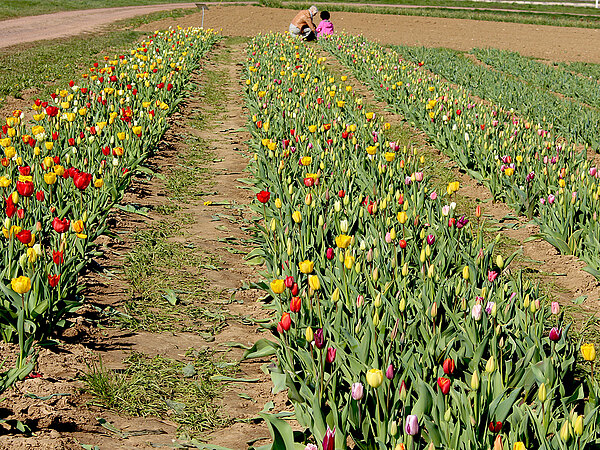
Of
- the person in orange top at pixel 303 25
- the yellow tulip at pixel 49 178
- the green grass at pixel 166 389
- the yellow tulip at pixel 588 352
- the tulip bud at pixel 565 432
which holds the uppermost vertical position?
the person in orange top at pixel 303 25

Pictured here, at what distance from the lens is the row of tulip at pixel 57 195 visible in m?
3.20

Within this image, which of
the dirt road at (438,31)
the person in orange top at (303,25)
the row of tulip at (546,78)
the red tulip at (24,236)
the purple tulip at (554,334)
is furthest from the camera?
the dirt road at (438,31)

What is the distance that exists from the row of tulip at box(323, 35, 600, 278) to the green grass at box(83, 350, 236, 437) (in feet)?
9.50

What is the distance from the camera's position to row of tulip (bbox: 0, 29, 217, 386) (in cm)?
320

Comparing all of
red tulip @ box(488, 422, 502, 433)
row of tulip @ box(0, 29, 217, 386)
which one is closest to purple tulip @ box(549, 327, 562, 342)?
red tulip @ box(488, 422, 502, 433)

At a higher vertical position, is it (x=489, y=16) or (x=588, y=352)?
(x=489, y=16)

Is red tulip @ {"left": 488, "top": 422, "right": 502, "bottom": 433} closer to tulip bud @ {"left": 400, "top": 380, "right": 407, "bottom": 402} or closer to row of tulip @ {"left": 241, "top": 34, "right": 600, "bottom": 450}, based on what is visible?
row of tulip @ {"left": 241, "top": 34, "right": 600, "bottom": 450}

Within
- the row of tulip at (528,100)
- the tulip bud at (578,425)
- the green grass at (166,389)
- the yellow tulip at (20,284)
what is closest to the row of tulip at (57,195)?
the yellow tulip at (20,284)

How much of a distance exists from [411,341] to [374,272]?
476mm

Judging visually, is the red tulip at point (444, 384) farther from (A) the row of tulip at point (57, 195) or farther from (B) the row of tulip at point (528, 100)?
(B) the row of tulip at point (528, 100)

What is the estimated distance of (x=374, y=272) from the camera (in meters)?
3.26

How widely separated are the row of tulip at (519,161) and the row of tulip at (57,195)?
3.59 m

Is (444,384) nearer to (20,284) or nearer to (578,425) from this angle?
(578,425)

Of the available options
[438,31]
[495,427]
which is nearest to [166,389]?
[495,427]
